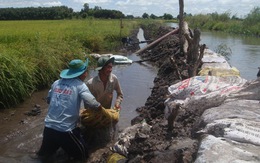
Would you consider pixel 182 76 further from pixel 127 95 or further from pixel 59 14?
pixel 59 14

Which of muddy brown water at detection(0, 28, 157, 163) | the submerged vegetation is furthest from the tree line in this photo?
muddy brown water at detection(0, 28, 157, 163)

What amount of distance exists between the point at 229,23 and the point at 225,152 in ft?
172

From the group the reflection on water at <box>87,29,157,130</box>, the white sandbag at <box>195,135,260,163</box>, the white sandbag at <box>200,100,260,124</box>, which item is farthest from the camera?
the reflection on water at <box>87,29,157,130</box>

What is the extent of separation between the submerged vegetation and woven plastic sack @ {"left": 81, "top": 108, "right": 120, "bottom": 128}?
116 ft

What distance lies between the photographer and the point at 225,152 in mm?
2588

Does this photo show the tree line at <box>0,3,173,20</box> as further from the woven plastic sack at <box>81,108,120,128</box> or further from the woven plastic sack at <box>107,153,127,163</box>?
the woven plastic sack at <box>107,153,127,163</box>

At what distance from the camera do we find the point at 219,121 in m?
3.30

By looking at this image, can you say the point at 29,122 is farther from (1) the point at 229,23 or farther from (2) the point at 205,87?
(1) the point at 229,23

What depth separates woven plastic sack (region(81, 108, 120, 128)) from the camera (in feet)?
14.7

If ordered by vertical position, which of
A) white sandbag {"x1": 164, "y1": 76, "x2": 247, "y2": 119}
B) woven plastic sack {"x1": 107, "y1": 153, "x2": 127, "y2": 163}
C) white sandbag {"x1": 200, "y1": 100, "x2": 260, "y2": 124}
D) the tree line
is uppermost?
white sandbag {"x1": 200, "y1": 100, "x2": 260, "y2": 124}

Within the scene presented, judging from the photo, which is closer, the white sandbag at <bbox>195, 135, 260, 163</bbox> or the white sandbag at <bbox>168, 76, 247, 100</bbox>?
the white sandbag at <bbox>195, 135, 260, 163</bbox>

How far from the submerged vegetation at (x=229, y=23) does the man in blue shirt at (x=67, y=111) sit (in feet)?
118

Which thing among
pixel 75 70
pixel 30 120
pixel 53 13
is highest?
pixel 75 70

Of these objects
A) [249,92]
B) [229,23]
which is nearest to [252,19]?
[229,23]
